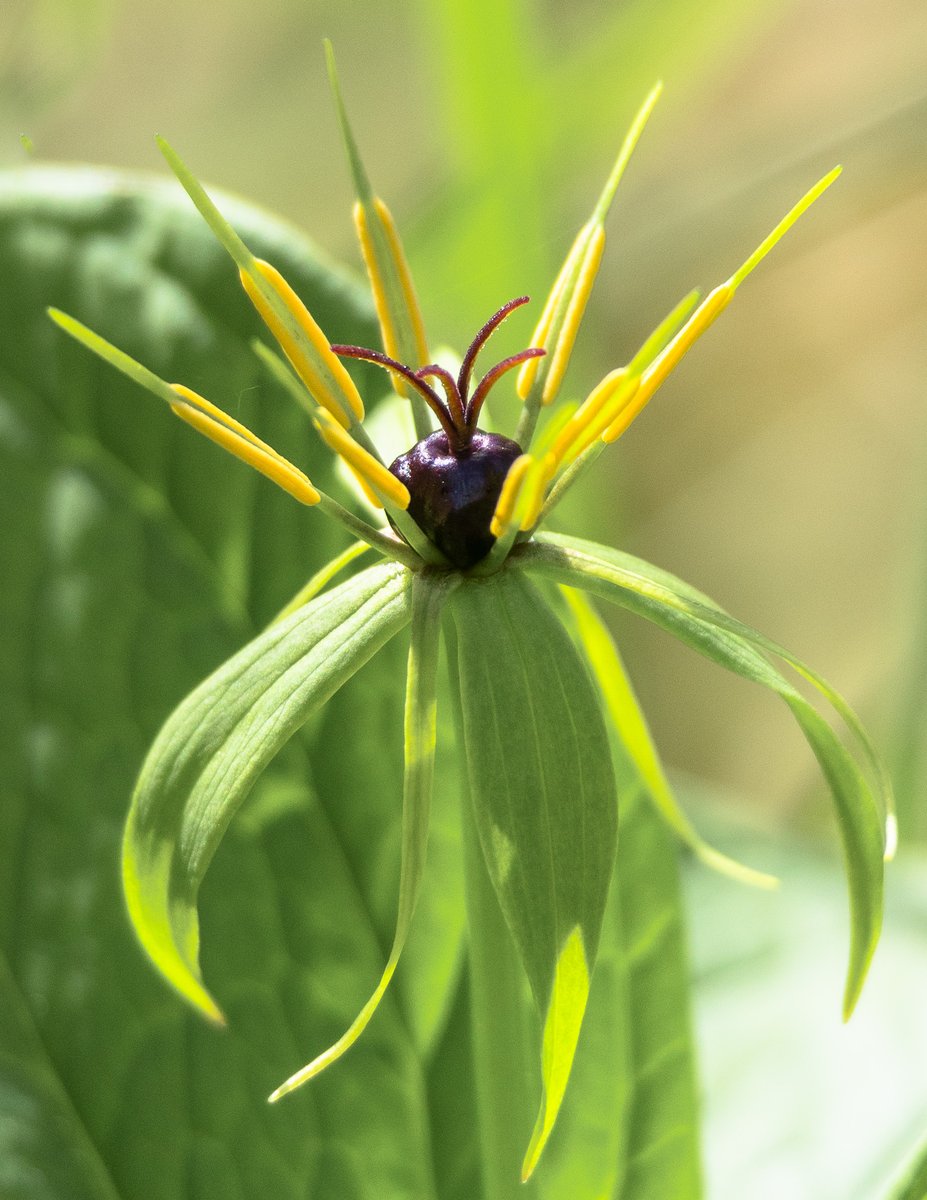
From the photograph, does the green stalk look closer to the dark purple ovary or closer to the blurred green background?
the dark purple ovary

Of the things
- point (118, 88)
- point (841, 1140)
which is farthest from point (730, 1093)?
point (118, 88)

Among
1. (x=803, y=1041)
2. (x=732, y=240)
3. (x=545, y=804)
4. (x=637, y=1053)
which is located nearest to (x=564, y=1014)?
(x=545, y=804)

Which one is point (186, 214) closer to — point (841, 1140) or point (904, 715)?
point (841, 1140)

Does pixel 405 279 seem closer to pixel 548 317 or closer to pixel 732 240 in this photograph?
pixel 548 317

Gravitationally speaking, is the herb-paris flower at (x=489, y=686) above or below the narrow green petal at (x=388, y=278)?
below

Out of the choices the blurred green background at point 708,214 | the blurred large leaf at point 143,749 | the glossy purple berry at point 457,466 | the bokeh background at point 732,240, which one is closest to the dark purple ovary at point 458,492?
the glossy purple berry at point 457,466

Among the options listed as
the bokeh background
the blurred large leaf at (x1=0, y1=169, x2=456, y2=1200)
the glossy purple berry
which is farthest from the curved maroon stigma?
the bokeh background

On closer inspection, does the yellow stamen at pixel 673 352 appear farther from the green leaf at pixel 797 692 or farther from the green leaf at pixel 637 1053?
the green leaf at pixel 637 1053
